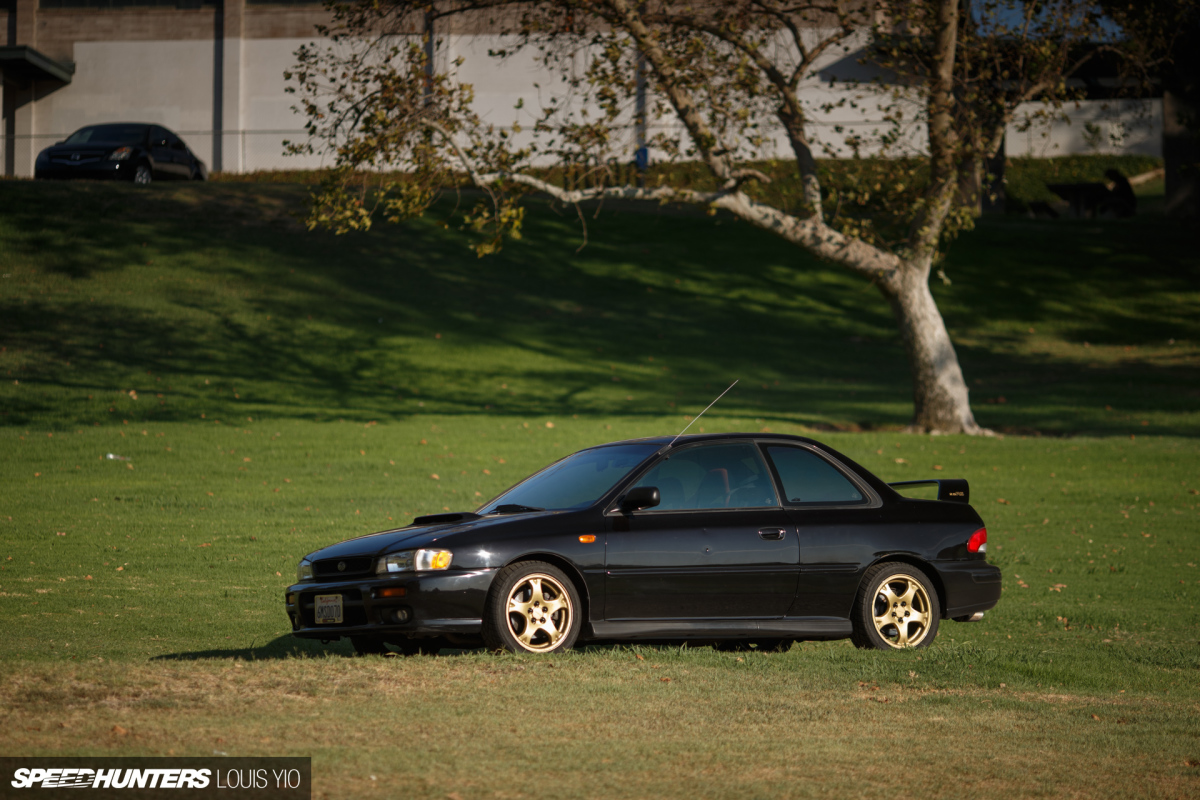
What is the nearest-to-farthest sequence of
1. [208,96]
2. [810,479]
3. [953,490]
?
[810,479] < [953,490] < [208,96]

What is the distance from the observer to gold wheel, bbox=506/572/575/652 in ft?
25.0

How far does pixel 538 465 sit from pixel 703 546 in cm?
1192

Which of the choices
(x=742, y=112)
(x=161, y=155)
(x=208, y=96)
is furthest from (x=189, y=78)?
(x=742, y=112)

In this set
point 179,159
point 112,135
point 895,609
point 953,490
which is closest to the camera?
point 895,609

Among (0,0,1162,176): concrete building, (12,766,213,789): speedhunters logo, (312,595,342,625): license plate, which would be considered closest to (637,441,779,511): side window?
(312,595,342,625): license plate

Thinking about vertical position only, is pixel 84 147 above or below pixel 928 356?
above

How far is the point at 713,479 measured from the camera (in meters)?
8.38

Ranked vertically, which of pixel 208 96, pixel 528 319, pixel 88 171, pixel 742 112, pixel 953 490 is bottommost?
pixel 953 490

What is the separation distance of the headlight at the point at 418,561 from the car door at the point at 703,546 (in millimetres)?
985

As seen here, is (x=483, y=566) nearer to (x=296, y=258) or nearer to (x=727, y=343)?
(x=727, y=343)

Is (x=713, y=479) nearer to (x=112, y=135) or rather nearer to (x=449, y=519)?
(x=449, y=519)

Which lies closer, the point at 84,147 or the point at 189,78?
the point at 84,147

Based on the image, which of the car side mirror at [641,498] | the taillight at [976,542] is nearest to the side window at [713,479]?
the car side mirror at [641,498]

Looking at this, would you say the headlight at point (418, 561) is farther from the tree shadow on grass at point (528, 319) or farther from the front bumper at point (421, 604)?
the tree shadow on grass at point (528, 319)
